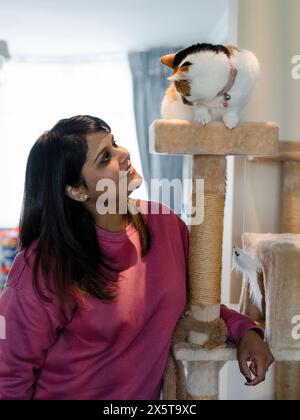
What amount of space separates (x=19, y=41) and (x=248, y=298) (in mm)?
2029

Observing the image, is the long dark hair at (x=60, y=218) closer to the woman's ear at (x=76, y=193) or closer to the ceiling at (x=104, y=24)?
the woman's ear at (x=76, y=193)

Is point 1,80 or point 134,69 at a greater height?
point 134,69

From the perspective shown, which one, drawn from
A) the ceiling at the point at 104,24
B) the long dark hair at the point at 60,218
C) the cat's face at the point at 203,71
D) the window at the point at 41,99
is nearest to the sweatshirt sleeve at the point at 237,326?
the long dark hair at the point at 60,218

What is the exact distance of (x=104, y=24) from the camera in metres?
2.27

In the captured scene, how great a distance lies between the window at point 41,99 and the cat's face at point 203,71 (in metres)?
1.61

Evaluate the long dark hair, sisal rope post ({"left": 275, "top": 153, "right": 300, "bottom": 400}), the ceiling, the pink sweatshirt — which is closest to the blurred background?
the ceiling

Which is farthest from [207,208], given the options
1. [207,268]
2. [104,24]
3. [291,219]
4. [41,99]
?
[41,99]

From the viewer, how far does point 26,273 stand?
818 millimetres

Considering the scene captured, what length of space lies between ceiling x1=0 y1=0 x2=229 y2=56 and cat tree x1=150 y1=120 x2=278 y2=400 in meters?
1.50

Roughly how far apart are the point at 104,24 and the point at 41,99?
1.97ft

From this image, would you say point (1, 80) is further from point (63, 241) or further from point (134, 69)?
point (63, 241)

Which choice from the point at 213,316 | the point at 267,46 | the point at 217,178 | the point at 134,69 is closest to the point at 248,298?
the point at 213,316

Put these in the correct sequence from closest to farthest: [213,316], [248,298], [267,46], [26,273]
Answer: [26,273] → [213,316] → [248,298] → [267,46]
